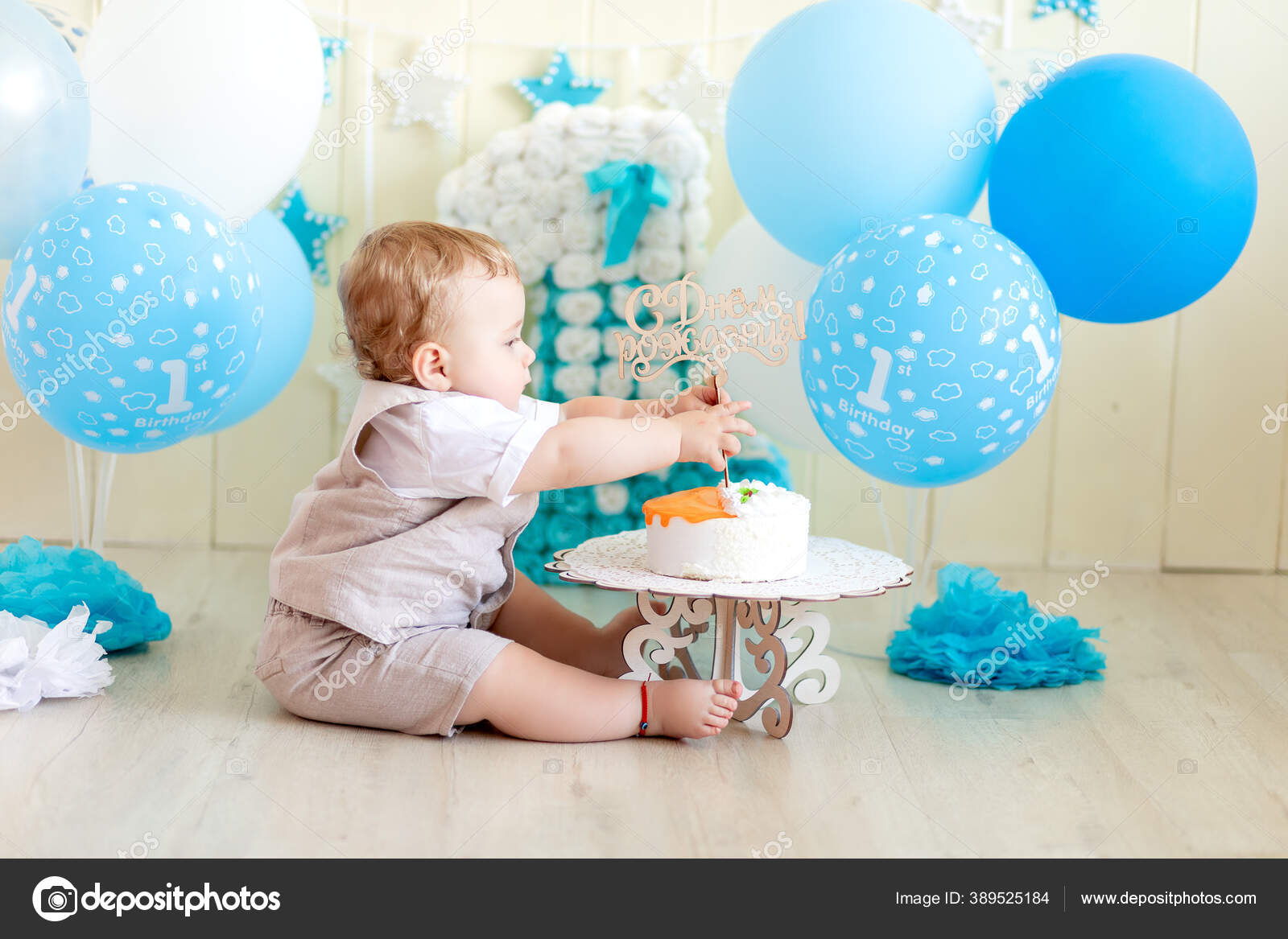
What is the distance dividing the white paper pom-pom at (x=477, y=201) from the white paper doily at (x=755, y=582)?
30.6 inches

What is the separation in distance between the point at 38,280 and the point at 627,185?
1.04m

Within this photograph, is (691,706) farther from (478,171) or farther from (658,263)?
(478,171)

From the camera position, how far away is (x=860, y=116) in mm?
1737

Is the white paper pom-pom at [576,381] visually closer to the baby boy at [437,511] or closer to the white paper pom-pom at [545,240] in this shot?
the white paper pom-pom at [545,240]

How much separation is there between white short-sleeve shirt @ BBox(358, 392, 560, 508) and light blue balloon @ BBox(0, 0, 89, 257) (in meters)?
0.65

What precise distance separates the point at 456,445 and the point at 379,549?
0.16m

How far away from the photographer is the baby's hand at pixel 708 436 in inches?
62.4

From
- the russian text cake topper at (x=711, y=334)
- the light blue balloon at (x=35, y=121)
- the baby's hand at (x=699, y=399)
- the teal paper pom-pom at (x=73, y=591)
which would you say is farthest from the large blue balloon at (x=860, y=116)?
the teal paper pom-pom at (x=73, y=591)

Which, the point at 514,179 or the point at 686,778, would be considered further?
the point at 514,179

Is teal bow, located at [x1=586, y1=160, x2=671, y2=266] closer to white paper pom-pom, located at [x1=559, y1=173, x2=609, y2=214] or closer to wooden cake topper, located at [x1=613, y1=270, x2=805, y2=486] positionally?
white paper pom-pom, located at [x1=559, y1=173, x2=609, y2=214]

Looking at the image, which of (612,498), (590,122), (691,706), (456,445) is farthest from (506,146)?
(691,706)
